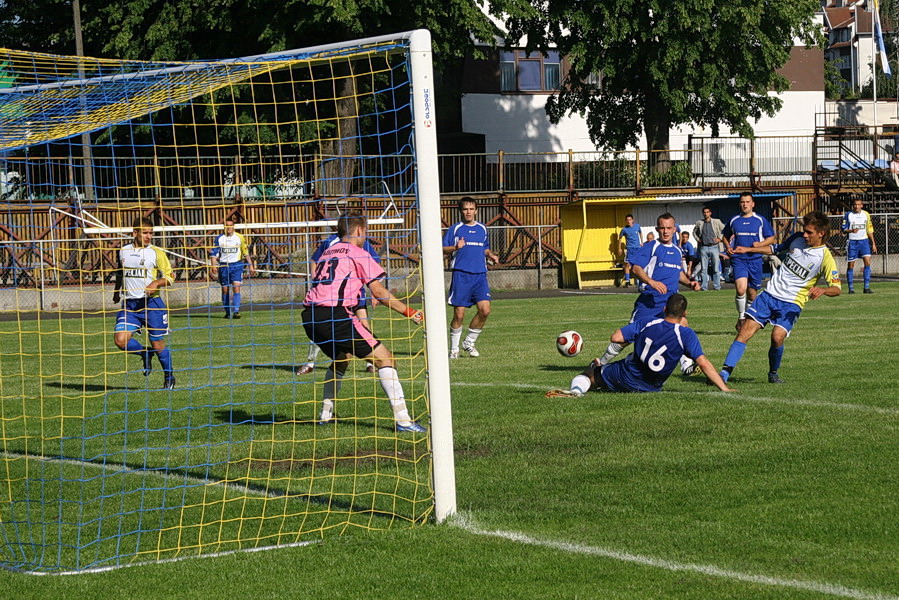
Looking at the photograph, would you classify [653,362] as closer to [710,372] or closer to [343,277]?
[710,372]

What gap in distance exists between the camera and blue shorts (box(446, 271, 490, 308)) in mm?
14969

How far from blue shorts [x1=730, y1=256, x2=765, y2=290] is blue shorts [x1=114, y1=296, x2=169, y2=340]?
27.7 ft

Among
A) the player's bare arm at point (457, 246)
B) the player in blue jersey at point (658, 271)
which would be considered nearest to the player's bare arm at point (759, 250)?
the player in blue jersey at point (658, 271)

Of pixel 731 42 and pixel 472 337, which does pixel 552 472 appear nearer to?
pixel 472 337

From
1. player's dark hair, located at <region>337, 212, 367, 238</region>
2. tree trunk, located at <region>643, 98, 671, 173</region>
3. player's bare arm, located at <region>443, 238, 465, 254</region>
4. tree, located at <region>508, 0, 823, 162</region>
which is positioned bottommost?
player's bare arm, located at <region>443, 238, 465, 254</region>

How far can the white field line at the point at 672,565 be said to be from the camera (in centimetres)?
486

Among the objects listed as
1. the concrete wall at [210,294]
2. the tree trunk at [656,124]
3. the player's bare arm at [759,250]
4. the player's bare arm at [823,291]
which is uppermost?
the tree trunk at [656,124]

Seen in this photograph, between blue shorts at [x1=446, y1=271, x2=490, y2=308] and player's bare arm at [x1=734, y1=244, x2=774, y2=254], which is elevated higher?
player's bare arm at [x1=734, y1=244, x2=774, y2=254]

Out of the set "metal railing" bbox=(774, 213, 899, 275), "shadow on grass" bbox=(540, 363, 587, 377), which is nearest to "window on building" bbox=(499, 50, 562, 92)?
"metal railing" bbox=(774, 213, 899, 275)

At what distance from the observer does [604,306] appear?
2338 centimetres

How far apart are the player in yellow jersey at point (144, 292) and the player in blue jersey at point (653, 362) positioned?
4.53 m

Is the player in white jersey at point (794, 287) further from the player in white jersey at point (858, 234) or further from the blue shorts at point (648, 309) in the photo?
the player in white jersey at point (858, 234)

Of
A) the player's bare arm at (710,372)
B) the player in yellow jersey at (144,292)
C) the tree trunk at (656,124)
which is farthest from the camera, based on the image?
the tree trunk at (656,124)

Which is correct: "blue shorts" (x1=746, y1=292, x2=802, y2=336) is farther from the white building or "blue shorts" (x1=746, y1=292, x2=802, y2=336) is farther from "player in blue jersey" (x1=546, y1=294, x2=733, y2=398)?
the white building
